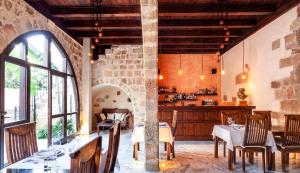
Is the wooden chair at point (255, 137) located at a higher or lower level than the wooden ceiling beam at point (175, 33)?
lower

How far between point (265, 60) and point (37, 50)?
6.04 metres

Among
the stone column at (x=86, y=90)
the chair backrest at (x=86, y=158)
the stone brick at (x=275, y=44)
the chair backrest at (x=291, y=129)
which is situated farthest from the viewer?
the stone column at (x=86, y=90)

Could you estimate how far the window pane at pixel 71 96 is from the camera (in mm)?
8070

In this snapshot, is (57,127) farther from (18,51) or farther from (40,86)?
(18,51)

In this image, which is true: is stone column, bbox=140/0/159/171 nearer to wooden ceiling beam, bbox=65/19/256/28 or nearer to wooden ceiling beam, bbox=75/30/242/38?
wooden ceiling beam, bbox=65/19/256/28

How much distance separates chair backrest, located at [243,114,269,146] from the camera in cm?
432

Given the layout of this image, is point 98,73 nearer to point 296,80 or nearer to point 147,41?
point 147,41

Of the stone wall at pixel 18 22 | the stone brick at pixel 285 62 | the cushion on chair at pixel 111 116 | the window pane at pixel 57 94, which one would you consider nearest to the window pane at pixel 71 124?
the window pane at pixel 57 94

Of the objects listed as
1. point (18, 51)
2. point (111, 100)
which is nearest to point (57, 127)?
point (18, 51)

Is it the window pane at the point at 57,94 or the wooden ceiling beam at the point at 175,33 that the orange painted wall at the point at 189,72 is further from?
the window pane at the point at 57,94

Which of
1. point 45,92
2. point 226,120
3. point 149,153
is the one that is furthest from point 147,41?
point 45,92

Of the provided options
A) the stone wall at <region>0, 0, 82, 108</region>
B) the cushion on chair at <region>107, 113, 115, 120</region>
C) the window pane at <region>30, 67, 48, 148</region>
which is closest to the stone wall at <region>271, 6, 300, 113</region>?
the stone wall at <region>0, 0, 82, 108</region>

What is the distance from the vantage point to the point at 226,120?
565 centimetres

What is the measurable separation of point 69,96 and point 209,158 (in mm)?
4959
